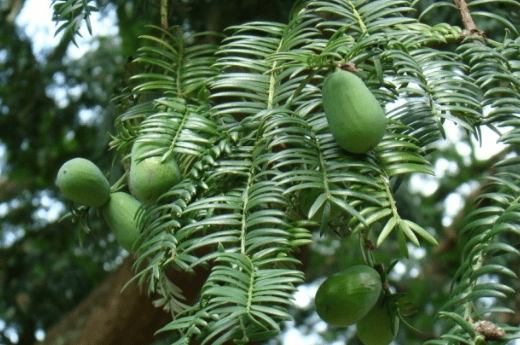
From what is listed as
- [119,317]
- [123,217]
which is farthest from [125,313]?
[123,217]

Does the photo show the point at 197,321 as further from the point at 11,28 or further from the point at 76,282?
the point at 76,282

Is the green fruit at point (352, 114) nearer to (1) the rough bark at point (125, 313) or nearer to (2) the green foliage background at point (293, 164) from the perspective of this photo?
(2) the green foliage background at point (293, 164)

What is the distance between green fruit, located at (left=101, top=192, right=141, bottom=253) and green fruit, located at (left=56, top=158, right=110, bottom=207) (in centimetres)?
2

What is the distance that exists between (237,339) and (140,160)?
10.8 inches

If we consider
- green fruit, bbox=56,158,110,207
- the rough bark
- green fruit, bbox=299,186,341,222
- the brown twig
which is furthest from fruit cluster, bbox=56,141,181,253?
the rough bark

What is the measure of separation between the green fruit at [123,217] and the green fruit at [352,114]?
258 millimetres

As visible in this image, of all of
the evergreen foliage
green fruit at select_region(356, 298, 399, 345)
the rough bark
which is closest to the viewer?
the evergreen foliage

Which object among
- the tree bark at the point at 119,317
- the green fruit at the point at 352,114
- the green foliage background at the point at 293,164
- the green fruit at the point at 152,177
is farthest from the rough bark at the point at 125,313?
the green fruit at the point at 352,114

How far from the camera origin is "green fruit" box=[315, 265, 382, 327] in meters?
0.75

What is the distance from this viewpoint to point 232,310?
2.15 feet

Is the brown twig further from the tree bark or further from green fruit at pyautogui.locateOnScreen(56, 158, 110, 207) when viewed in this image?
the tree bark

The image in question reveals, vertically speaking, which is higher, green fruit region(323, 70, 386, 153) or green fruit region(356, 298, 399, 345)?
green fruit region(323, 70, 386, 153)

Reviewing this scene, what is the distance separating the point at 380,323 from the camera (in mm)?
823

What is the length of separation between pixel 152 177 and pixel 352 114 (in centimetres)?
23
